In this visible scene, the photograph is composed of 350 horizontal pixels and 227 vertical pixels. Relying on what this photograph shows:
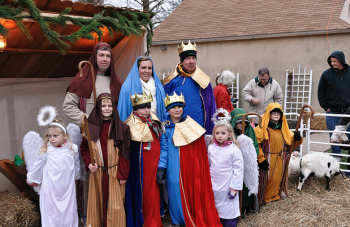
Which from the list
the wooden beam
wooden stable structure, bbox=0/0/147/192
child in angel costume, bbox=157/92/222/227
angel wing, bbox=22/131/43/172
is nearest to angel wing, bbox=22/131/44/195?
angel wing, bbox=22/131/43/172

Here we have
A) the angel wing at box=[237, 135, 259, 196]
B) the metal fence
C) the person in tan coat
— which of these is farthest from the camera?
the metal fence

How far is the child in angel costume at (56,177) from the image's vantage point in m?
2.96

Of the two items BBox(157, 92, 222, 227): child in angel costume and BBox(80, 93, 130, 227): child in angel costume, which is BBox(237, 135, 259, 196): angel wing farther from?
BBox(80, 93, 130, 227): child in angel costume

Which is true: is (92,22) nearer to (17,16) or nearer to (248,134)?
(17,16)

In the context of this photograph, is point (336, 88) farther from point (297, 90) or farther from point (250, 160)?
point (297, 90)

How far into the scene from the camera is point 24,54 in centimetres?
455

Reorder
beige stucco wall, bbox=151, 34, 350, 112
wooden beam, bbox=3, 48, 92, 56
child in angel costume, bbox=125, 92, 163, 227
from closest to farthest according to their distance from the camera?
child in angel costume, bbox=125, 92, 163, 227, wooden beam, bbox=3, 48, 92, 56, beige stucco wall, bbox=151, 34, 350, 112

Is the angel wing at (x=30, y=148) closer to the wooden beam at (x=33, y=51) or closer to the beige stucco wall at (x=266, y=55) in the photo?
the wooden beam at (x=33, y=51)

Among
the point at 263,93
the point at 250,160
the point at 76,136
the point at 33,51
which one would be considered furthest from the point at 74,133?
the point at 263,93

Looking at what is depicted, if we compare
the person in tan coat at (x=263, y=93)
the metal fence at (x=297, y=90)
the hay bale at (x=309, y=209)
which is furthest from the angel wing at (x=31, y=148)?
the metal fence at (x=297, y=90)

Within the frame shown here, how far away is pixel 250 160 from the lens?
3.49 meters

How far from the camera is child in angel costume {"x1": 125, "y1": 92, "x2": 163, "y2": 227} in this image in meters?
3.18

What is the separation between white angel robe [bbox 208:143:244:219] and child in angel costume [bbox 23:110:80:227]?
155 cm

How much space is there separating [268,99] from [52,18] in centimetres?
389
